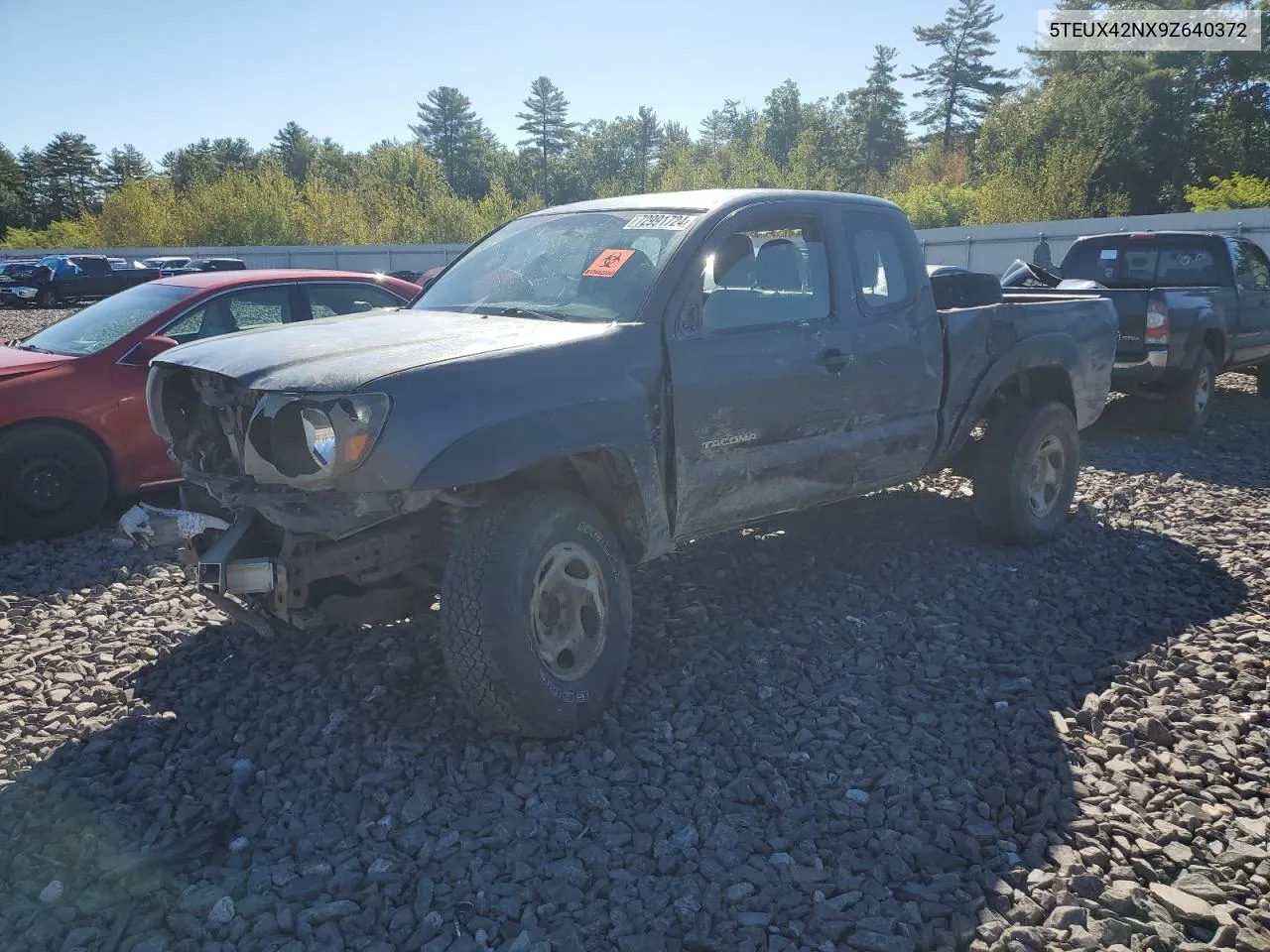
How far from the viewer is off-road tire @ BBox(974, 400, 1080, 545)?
19.3 ft

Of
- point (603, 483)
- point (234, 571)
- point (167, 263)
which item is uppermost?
point (167, 263)

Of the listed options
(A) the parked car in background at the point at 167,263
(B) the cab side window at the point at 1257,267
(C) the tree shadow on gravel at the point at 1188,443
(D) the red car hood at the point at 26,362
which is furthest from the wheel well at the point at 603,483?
(A) the parked car in background at the point at 167,263

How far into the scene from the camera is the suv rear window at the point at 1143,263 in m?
10.6

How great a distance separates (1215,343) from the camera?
33.2ft

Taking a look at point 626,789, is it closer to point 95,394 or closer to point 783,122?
point 95,394

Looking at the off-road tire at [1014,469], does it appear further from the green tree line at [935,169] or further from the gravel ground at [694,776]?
the green tree line at [935,169]

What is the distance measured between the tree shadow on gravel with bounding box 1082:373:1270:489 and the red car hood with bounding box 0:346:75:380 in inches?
315

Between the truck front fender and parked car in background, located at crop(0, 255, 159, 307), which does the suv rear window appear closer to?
the truck front fender

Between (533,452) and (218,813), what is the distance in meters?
1.61

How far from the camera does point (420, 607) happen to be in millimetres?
4070

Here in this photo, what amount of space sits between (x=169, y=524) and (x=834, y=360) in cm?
298

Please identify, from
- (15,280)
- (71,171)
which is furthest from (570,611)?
(71,171)

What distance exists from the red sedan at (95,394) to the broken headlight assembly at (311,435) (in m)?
3.04

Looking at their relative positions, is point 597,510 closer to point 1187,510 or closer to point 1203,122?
point 1187,510
